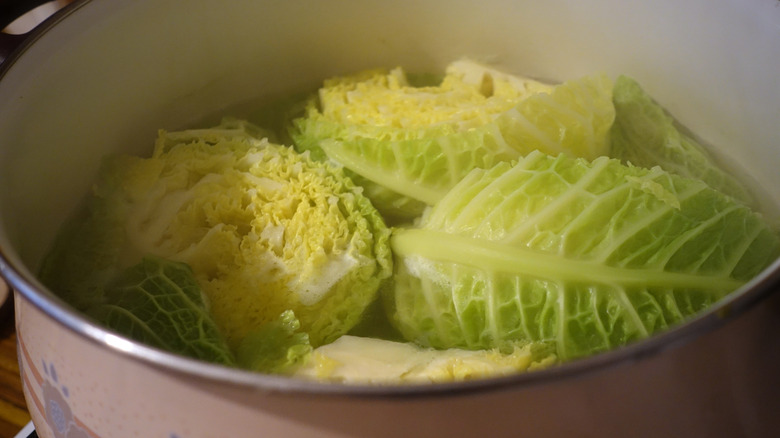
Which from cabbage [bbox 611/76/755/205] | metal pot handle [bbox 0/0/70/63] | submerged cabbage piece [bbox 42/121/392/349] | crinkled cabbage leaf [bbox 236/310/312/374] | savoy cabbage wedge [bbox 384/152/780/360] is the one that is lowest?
cabbage [bbox 611/76/755/205]

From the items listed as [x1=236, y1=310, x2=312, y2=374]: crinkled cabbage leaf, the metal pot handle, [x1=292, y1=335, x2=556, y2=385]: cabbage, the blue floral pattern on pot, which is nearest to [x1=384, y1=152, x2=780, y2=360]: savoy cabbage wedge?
[x1=292, y1=335, x2=556, y2=385]: cabbage

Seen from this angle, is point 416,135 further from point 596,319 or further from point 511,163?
point 596,319

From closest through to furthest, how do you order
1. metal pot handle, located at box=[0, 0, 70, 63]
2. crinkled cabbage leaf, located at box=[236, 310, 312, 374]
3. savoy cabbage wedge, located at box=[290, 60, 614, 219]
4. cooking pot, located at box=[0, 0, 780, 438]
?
cooking pot, located at box=[0, 0, 780, 438]
crinkled cabbage leaf, located at box=[236, 310, 312, 374]
metal pot handle, located at box=[0, 0, 70, 63]
savoy cabbage wedge, located at box=[290, 60, 614, 219]

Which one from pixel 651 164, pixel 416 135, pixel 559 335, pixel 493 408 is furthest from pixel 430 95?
pixel 493 408

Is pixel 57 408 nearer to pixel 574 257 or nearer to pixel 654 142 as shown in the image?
pixel 574 257

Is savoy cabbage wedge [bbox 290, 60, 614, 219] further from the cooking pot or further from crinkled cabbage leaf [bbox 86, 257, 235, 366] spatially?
crinkled cabbage leaf [bbox 86, 257, 235, 366]

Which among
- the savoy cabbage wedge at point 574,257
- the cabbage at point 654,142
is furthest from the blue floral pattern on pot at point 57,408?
the cabbage at point 654,142
